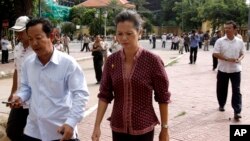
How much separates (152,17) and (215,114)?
264ft

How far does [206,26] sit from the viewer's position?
225ft

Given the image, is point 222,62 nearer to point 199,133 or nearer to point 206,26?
point 199,133

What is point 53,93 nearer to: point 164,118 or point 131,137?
point 131,137

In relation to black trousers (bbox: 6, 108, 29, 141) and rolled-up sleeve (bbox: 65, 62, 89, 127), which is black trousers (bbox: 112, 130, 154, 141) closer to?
rolled-up sleeve (bbox: 65, 62, 89, 127)

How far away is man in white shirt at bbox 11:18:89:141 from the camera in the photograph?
2857 mm

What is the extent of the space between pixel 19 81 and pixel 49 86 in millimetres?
1218

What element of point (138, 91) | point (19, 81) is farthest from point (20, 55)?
point (138, 91)

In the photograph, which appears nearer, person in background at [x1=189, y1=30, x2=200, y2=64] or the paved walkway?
the paved walkway

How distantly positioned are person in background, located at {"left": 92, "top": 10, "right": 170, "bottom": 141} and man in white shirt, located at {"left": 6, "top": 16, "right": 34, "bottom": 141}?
3.83ft

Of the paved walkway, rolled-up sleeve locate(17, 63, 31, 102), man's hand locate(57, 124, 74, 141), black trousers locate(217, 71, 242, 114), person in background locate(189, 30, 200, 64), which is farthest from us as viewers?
person in background locate(189, 30, 200, 64)

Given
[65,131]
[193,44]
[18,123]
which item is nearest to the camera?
[65,131]

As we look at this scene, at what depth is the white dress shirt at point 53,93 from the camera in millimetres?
2859

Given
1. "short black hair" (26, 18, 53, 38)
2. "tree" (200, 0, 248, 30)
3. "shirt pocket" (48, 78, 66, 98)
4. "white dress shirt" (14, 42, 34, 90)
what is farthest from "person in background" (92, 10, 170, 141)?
"tree" (200, 0, 248, 30)

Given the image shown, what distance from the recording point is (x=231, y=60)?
21.5ft
